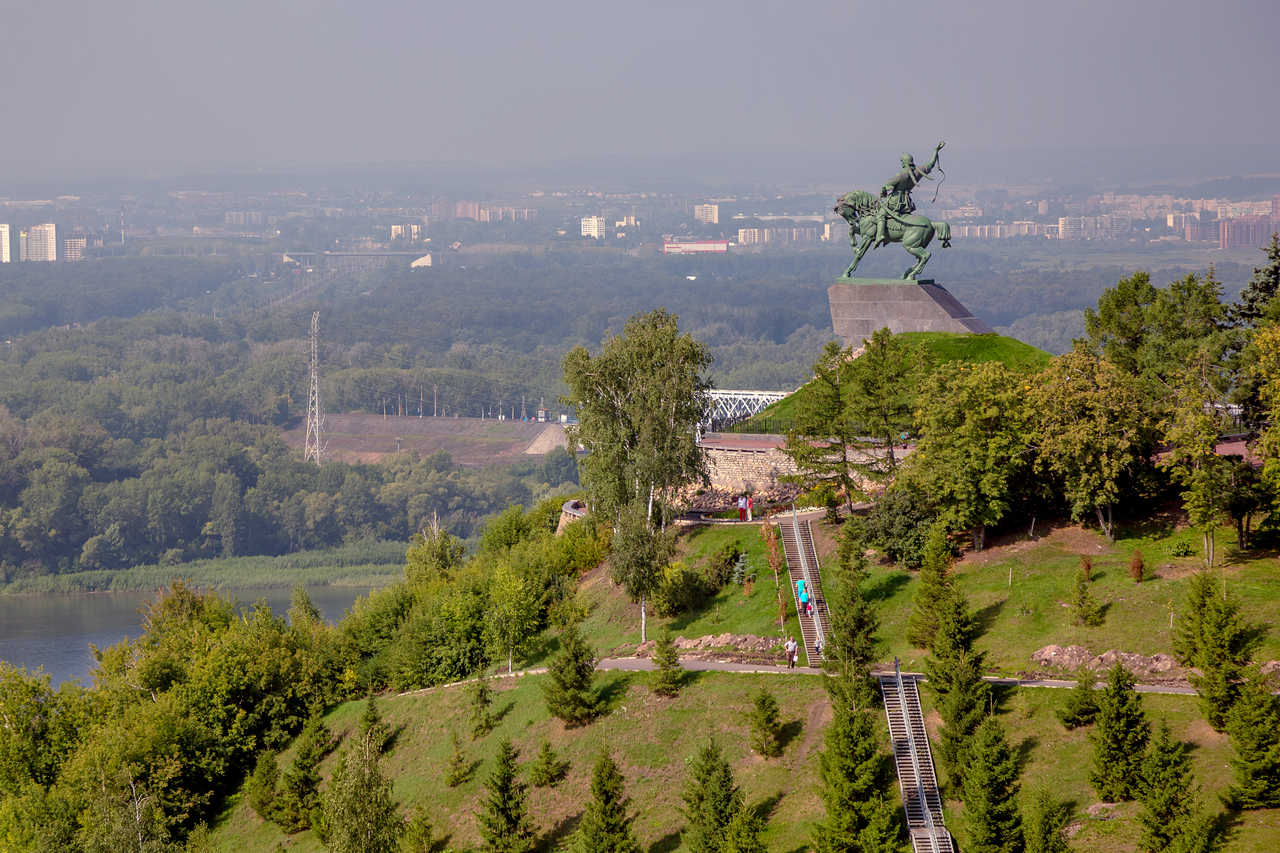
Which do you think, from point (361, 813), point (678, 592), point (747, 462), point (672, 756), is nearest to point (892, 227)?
point (747, 462)

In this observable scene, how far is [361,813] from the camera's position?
35.3 meters

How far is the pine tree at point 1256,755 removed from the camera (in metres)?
31.1

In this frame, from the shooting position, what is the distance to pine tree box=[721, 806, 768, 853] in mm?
32812

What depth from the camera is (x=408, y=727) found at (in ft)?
162

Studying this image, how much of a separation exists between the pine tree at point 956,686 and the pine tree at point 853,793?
219cm

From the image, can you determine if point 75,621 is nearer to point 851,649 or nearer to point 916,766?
point 851,649

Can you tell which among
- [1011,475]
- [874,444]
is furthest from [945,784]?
[874,444]

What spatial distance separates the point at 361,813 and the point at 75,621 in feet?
358

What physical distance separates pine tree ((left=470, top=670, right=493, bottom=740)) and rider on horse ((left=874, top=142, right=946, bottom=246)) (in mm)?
33008

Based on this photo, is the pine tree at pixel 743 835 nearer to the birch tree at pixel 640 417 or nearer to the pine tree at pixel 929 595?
the pine tree at pixel 929 595

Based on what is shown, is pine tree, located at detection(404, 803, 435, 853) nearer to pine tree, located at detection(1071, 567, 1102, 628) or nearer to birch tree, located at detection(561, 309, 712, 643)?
birch tree, located at detection(561, 309, 712, 643)

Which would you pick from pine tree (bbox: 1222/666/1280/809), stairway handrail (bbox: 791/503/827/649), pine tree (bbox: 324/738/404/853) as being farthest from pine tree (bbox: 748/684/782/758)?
pine tree (bbox: 1222/666/1280/809)

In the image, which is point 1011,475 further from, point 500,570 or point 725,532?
point 500,570

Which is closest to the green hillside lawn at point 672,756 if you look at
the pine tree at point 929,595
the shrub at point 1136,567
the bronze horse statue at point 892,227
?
the pine tree at point 929,595
